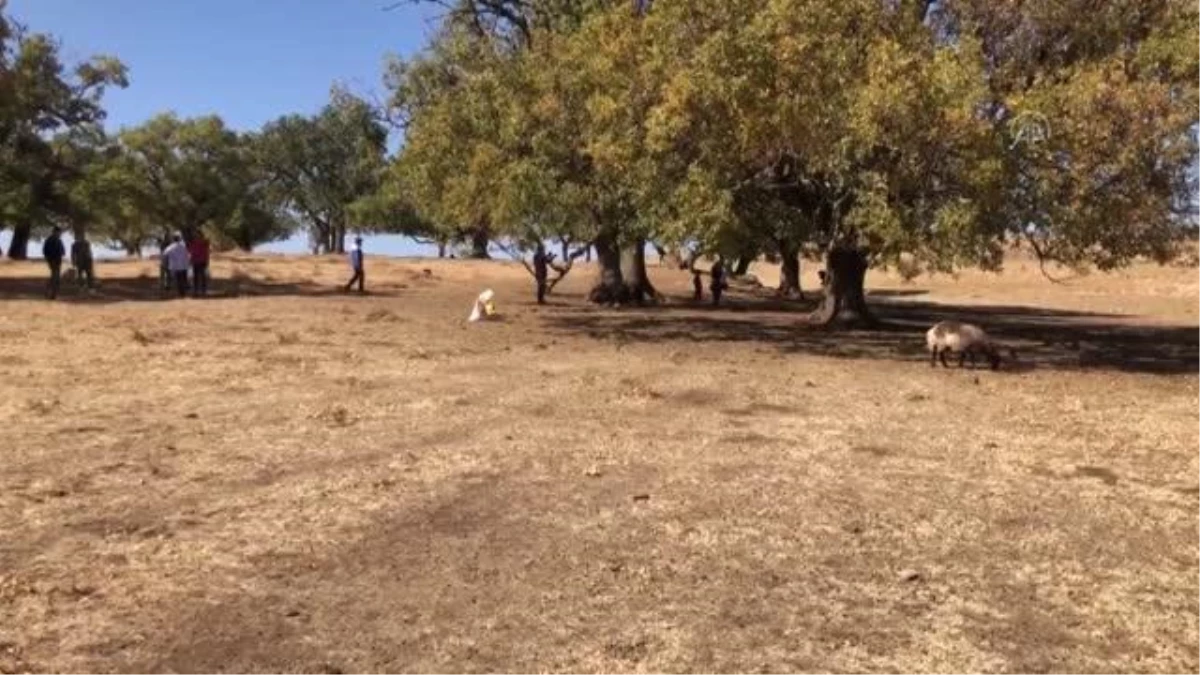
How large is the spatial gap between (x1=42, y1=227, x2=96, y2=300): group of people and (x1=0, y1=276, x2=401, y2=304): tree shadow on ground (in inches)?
10.7

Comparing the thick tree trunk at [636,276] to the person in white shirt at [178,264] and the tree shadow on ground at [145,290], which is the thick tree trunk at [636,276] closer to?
the tree shadow on ground at [145,290]

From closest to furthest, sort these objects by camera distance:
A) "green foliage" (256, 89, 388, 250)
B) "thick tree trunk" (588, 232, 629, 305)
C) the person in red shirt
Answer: the person in red shirt → "thick tree trunk" (588, 232, 629, 305) → "green foliage" (256, 89, 388, 250)

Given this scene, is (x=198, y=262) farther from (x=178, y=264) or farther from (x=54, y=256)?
(x=54, y=256)

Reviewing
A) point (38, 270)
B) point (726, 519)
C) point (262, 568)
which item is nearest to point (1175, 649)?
point (726, 519)

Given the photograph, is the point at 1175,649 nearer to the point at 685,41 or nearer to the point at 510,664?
the point at 510,664

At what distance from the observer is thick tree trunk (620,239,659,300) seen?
35.6 m

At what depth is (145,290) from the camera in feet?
108

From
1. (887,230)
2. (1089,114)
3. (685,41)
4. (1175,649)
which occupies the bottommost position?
(1175,649)

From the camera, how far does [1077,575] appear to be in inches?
275

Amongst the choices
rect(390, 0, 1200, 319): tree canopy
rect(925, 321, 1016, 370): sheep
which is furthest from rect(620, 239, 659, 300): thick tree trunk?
rect(925, 321, 1016, 370): sheep

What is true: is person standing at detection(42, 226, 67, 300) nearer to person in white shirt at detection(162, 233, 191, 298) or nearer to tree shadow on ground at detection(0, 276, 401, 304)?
tree shadow on ground at detection(0, 276, 401, 304)

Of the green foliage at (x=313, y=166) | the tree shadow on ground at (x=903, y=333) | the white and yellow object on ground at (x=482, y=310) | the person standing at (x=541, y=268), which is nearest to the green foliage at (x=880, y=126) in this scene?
the tree shadow on ground at (x=903, y=333)

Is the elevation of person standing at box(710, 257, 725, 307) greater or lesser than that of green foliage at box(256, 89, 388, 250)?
lesser

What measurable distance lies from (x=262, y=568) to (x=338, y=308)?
2131cm
